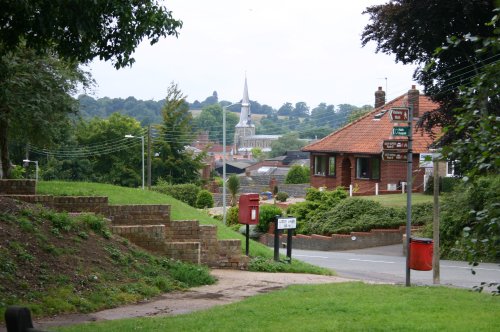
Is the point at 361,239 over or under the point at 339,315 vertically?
under

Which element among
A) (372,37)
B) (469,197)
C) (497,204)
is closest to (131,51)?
(497,204)

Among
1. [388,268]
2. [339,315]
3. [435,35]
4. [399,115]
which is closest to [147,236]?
[399,115]

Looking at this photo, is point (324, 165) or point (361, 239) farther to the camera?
point (324, 165)

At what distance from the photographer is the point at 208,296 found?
12.9 metres

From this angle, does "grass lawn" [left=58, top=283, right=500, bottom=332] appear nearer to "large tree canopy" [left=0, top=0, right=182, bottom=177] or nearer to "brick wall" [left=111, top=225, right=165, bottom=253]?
"brick wall" [left=111, top=225, right=165, bottom=253]

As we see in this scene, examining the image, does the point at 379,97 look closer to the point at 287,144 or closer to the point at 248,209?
the point at 248,209

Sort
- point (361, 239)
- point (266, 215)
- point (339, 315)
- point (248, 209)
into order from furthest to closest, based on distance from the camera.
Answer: point (266, 215), point (361, 239), point (248, 209), point (339, 315)

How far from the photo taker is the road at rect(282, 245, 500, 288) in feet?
71.5

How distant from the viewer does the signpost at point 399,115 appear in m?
15.8

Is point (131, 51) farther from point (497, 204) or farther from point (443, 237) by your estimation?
point (443, 237)

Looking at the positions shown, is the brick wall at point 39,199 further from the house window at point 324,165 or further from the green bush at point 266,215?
the house window at point 324,165

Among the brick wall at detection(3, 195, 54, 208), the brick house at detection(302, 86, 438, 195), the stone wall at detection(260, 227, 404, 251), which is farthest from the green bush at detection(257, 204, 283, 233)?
the brick wall at detection(3, 195, 54, 208)

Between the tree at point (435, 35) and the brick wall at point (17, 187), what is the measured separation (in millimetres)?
18372

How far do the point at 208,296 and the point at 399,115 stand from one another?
584cm
